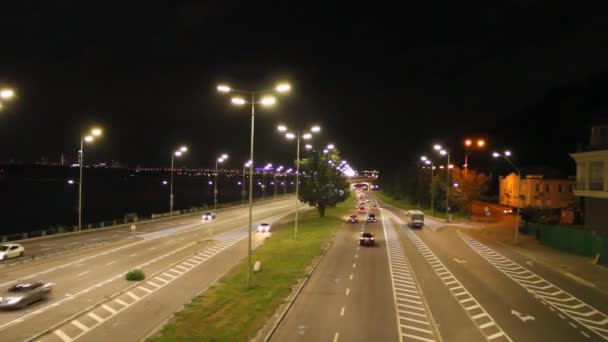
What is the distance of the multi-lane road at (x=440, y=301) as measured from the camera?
19.2 m

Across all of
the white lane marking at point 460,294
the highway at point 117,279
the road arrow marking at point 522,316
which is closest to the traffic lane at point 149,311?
the highway at point 117,279

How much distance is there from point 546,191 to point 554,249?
4696 cm

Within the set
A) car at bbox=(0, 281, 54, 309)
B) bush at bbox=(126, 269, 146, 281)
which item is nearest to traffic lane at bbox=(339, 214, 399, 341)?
bush at bbox=(126, 269, 146, 281)

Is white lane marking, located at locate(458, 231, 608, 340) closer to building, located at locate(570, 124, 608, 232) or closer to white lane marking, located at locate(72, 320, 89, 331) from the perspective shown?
building, located at locate(570, 124, 608, 232)

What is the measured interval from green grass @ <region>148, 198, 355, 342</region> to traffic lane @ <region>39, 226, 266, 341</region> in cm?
93

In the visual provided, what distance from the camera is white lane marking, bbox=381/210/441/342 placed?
18938mm

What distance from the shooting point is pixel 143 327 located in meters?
19.8

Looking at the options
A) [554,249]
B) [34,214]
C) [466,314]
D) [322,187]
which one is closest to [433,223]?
[322,187]

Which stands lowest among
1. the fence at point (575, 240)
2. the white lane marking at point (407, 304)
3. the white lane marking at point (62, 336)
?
the white lane marking at point (62, 336)

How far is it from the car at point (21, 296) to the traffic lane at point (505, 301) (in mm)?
21247

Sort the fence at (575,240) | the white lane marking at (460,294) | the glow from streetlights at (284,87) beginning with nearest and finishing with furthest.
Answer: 1. the white lane marking at (460,294)
2. the glow from streetlights at (284,87)
3. the fence at (575,240)

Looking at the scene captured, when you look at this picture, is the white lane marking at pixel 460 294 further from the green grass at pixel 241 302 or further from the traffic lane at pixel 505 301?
the green grass at pixel 241 302

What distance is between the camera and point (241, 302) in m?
23.0

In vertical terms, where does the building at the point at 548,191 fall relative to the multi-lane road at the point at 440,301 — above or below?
above
